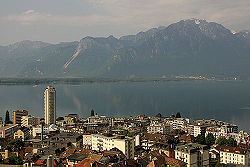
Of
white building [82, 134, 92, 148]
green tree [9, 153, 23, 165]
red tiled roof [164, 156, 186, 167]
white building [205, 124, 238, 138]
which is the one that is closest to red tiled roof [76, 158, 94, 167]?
green tree [9, 153, 23, 165]

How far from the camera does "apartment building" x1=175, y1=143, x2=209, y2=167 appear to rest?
15055 millimetres

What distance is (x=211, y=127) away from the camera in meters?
29.1

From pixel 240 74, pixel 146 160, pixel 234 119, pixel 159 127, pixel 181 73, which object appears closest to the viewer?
pixel 146 160

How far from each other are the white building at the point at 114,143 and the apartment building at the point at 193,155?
9.41ft

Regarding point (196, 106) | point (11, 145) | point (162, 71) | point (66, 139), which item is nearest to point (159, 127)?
point (66, 139)

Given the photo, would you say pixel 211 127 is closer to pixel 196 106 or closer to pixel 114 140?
pixel 114 140

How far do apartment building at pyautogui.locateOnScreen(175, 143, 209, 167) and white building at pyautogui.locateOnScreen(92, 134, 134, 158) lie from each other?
2.87 m

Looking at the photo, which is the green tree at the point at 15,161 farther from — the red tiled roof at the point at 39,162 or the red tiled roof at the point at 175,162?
the red tiled roof at the point at 175,162

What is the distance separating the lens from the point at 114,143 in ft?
59.6

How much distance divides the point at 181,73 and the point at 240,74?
104 feet

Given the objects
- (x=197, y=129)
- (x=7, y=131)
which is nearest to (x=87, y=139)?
(x=7, y=131)

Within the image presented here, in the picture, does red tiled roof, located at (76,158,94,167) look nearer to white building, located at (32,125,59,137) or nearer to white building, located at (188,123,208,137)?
white building, located at (32,125,59,137)

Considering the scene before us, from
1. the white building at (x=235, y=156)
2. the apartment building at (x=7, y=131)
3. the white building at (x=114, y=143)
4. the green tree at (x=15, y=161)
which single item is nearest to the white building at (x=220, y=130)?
the white building at (x=235, y=156)

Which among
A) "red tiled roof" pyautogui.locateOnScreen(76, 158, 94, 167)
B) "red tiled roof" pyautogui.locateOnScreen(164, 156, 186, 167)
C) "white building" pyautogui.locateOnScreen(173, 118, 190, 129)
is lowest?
"white building" pyautogui.locateOnScreen(173, 118, 190, 129)
